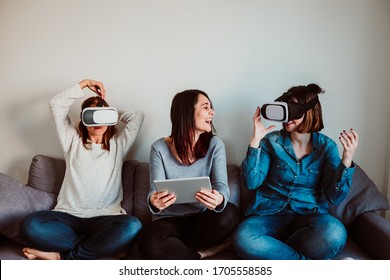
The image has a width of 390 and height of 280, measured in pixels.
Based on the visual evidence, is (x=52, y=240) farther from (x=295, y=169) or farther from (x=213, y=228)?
(x=295, y=169)

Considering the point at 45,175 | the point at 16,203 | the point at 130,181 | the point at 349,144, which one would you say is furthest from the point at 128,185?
the point at 349,144

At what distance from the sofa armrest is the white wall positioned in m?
0.49

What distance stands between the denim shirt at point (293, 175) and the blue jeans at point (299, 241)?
0.13 meters

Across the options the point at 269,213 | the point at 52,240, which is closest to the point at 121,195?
the point at 52,240

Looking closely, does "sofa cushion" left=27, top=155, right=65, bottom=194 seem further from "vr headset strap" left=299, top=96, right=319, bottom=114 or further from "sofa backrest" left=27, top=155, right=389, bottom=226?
"vr headset strap" left=299, top=96, right=319, bottom=114

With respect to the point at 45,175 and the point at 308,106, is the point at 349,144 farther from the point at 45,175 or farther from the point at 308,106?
the point at 45,175

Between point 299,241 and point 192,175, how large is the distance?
0.57 m

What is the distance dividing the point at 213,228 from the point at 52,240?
2.34 ft

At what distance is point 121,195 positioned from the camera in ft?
7.02

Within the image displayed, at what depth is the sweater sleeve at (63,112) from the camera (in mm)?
2098

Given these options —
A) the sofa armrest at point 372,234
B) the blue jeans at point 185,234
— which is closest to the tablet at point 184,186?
the blue jeans at point 185,234

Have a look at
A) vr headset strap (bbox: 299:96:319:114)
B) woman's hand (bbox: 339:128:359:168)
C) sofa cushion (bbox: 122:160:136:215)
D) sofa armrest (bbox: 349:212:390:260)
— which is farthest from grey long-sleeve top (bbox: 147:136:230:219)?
sofa armrest (bbox: 349:212:390:260)

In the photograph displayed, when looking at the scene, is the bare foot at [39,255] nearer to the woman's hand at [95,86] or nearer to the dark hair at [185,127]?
the dark hair at [185,127]

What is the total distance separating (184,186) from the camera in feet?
5.62
